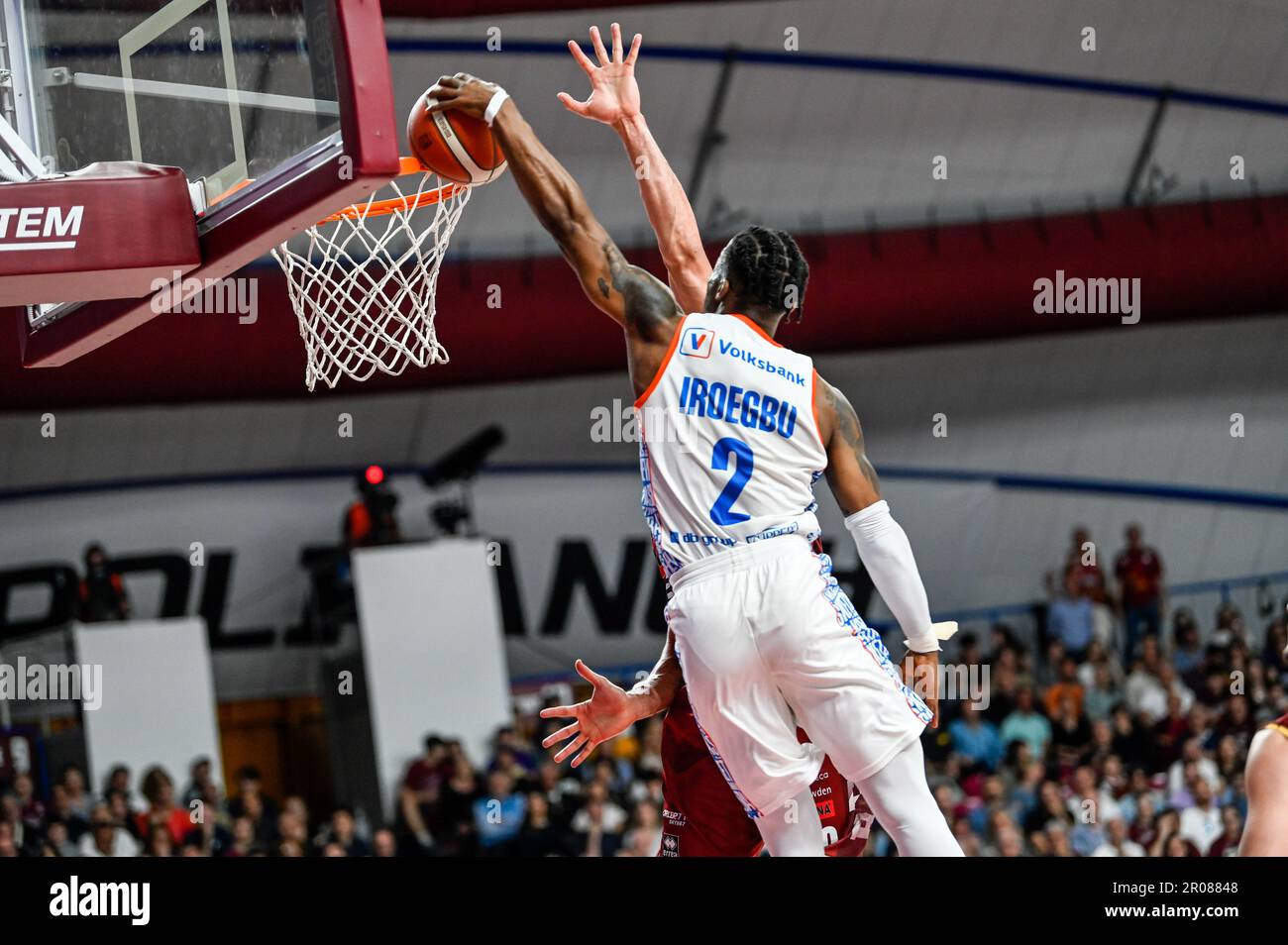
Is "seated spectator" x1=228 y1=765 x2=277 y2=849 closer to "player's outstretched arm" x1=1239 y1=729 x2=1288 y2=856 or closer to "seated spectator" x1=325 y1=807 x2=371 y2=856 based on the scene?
"seated spectator" x1=325 y1=807 x2=371 y2=856

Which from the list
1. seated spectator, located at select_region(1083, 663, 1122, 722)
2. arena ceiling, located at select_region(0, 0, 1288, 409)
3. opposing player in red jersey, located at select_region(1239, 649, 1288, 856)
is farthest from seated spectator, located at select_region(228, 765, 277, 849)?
opposing player in red jersey, located at select_region(1239, 649, 1288, 856)

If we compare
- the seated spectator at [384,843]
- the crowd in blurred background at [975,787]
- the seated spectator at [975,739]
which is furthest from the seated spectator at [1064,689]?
the seated spectator at [384,843]

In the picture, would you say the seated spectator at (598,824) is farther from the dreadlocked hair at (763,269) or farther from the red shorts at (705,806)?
the dreadlocked hair at (763,269)

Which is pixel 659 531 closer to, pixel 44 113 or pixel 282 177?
pixel 282 177

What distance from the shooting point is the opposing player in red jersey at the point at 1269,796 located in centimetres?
352

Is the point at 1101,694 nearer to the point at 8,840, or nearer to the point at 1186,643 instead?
the point at 1186,643

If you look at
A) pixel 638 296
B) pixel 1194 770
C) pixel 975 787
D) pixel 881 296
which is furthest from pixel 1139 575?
pixel 638 296

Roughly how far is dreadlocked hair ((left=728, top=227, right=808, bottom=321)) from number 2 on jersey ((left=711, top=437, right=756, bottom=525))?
0.45 meters

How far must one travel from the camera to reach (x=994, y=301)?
603 inches

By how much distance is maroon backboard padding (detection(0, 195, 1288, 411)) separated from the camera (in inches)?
553

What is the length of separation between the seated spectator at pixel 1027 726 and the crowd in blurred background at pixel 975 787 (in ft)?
0.05

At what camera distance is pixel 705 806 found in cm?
481
